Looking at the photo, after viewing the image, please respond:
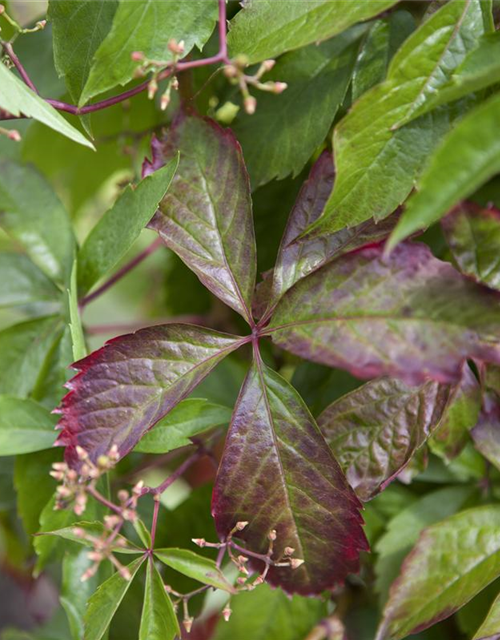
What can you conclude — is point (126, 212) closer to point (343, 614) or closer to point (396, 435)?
point (396, 435)

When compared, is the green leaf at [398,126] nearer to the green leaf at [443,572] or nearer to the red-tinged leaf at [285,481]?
the red-tinged leaf at [285,481]

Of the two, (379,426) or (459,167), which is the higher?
(459,167)

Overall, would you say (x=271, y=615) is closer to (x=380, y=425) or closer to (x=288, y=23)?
(x=380, y=425)

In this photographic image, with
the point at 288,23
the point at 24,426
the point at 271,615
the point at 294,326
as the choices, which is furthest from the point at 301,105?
the point at 271,615

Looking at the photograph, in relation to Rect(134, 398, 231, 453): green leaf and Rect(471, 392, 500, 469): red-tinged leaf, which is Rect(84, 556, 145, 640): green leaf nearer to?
Rect(134, 398, 231, 453): green leaf

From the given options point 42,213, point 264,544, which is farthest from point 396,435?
point 42,213
